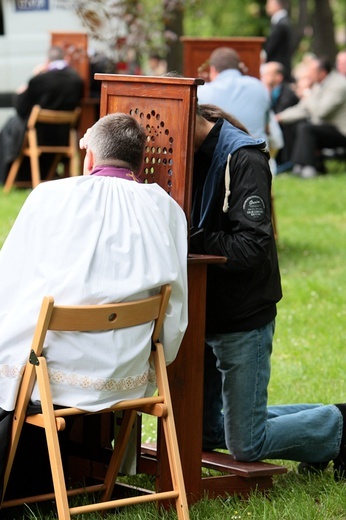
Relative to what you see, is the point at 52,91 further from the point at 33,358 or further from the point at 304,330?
the point at 33,358

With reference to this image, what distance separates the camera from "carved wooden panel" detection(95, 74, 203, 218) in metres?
3.97

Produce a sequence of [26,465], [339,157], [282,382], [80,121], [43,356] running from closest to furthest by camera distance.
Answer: [43,356] < [26,465] < [282,382] < [80,121] < [339,157]

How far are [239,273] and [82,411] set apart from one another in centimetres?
89

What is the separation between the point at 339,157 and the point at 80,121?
4.83m

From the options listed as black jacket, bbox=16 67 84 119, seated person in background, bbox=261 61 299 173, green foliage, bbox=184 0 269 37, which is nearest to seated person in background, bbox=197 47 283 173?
black jacket, bbox=16 67 84 119

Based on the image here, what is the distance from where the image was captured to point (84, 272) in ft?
11.8

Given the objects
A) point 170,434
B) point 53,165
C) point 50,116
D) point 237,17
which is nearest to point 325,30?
point 237,17

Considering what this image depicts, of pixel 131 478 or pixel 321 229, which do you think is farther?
pixel 321 229

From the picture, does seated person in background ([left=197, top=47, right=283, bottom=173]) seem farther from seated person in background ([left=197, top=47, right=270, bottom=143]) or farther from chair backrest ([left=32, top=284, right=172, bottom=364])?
chair backrest ([left=32, top=284, right=172, bottom=364])

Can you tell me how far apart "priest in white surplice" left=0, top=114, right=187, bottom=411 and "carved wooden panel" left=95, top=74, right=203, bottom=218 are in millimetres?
271

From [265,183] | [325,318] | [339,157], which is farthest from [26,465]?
[339,157]

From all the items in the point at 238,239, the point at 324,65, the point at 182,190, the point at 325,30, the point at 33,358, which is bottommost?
the point at 325,30

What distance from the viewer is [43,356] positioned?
362 cm

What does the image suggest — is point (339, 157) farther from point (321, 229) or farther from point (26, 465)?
point (26, 465)
